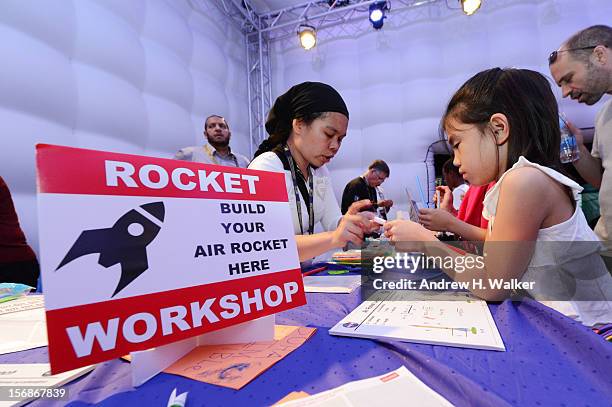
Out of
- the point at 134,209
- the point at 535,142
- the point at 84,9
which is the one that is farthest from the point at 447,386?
the point at 84,9

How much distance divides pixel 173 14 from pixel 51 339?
3.51m

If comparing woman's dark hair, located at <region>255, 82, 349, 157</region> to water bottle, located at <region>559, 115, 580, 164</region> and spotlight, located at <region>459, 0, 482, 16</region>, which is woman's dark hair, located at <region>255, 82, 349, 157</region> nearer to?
water bottle, located at <region>559, 115, 580, 164</region>

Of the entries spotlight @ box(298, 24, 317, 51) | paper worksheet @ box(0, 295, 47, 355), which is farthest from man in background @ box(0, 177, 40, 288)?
spotlight @ box(298, 24, 317, 51)

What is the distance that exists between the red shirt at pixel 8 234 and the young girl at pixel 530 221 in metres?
1.72

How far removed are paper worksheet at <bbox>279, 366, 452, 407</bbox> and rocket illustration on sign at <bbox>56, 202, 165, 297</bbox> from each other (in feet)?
0.83

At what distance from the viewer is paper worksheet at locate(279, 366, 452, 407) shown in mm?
303

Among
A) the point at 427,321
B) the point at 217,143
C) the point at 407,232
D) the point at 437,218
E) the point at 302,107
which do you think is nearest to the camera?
the point at 427,321

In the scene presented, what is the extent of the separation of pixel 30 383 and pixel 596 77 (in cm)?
215

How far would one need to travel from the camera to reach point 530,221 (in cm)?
64

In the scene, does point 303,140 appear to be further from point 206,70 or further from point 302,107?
point 206,70

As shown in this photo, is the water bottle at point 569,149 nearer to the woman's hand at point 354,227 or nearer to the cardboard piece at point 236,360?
the woman's hand at point 354,227

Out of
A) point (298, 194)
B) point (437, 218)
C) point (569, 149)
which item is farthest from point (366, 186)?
point (437, 218)

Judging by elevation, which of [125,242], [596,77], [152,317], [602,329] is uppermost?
[596,77]

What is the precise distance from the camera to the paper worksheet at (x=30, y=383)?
35 centimetres
